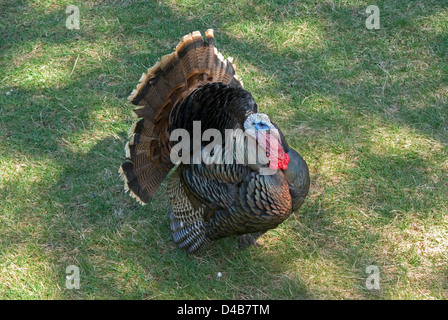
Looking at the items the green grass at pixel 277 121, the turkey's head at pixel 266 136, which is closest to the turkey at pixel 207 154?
the turkey's head at pixel 266 136

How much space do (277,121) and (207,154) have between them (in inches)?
63.1

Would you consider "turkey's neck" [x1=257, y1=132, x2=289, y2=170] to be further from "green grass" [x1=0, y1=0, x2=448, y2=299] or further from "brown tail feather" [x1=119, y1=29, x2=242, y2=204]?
"green grass" [x1=0, y1=0, x2=448, y2=299]

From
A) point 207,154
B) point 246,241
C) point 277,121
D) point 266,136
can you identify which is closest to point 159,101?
point 207,154

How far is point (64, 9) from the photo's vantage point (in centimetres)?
614

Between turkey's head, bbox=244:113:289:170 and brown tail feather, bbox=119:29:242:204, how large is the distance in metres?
0.65

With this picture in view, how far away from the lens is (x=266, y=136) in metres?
3.39

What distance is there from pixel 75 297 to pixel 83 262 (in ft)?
0.97

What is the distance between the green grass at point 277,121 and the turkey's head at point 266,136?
945mm

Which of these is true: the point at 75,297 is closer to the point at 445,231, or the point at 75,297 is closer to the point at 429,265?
the point at 429,265

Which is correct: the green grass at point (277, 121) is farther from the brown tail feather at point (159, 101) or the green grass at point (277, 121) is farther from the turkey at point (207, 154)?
the brown tail feather at point (159, 101)

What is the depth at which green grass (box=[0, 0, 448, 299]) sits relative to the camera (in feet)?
12.7

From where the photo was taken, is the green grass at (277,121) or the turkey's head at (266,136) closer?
the turkey's head at (266,136)

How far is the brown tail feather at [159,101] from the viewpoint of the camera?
373 centimetres

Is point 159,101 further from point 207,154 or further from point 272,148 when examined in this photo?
point 272,148
